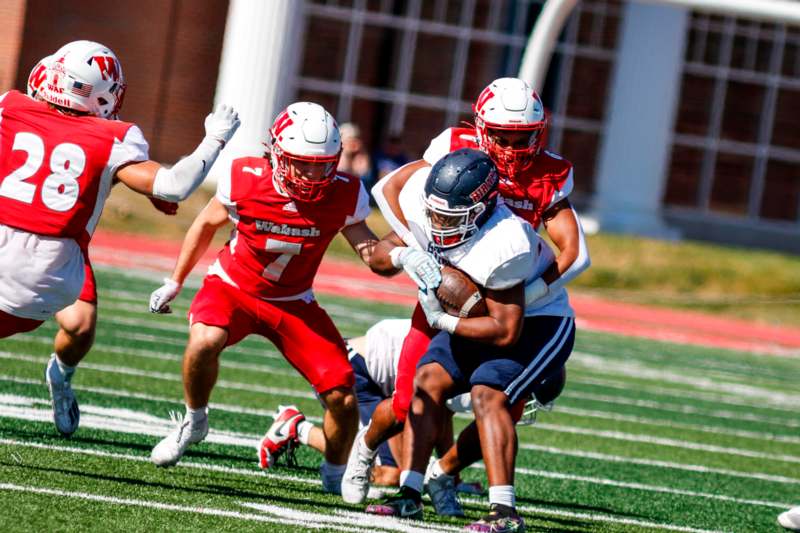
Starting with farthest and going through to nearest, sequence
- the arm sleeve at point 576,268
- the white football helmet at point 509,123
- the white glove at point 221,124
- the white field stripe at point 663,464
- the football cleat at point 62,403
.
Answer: the white field stripe at point 663,464
the football cleat at point 62,403
the white football helmet at point 509,123
the arm sleeve at point 576,268
the white glove at point 221,124

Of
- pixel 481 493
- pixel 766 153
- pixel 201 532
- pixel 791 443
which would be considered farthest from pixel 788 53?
pixel 201 532

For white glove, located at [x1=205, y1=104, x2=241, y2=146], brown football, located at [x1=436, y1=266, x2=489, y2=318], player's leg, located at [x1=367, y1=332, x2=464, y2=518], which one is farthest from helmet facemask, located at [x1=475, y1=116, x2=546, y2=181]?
white glove, located at [x1=205, y1=104, x2=241, y2=146]

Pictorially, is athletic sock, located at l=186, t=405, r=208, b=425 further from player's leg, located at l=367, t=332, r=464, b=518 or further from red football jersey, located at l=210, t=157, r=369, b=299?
player's leg, located at l=367, t=332, r=464, b=518

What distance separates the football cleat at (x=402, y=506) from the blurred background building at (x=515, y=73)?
15385 mm

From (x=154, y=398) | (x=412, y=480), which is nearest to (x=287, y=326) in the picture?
(x=412, y=480)

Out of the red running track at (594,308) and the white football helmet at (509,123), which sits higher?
the white football helmet at (509,123)

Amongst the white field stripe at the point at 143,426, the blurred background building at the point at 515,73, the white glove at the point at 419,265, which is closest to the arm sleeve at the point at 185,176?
the white glove at the point at 419,265

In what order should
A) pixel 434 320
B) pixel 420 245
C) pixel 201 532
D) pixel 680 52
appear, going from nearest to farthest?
pixel 201 532 < pixel 434 320 < pixel 420 245 < pixel 680 52

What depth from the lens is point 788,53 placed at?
2177cm

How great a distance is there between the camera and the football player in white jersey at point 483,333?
5195mm

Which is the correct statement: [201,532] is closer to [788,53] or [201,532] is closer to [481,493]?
[481,493]

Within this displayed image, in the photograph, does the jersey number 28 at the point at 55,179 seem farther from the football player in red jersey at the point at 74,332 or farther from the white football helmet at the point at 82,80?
the football player in red jersey at the point at 74,332

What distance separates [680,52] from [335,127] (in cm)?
1624

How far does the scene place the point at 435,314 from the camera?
527 centimetres
